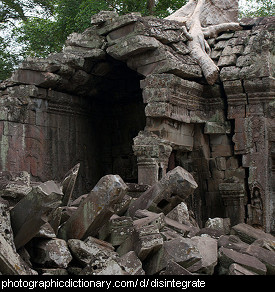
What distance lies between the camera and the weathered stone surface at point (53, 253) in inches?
192

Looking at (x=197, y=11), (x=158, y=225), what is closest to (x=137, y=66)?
(x=197, y=11)

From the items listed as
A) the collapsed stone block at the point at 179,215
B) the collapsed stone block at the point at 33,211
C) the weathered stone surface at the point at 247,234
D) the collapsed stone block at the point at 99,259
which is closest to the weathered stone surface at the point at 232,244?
the weathered stone surface at the point at 247,234

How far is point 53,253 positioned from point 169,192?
6.80 ft

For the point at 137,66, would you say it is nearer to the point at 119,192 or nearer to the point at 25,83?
the point at 25,83

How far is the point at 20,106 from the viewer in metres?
10.6

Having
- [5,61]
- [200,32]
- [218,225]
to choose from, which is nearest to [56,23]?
[5,61]

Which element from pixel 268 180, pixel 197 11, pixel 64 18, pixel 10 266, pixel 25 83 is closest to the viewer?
pixel 10 266

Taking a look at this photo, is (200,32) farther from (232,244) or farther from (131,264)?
(131,264)

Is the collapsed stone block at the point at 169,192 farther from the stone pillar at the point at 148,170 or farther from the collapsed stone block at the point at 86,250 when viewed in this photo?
the stone pillar at the point at 148,170

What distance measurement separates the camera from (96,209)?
536 cm

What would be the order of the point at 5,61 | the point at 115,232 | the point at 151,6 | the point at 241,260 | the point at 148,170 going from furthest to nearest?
the point at 5,61, the point at 151,6, the point at 148,170, the point at 115,232, the point at 241,260

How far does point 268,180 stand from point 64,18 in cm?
881

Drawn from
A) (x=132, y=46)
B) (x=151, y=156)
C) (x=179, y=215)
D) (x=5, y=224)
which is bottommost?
(x=179, y=215)

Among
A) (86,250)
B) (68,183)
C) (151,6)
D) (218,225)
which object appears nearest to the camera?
(86,250)
